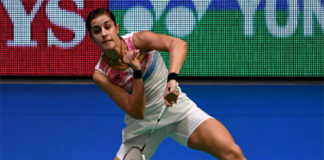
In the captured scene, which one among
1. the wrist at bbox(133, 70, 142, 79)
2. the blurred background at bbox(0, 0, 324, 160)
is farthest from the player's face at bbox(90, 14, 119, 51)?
the blurred background at bbox(0, 0, 324, 160)

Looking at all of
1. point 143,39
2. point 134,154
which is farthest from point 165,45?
point 134,154

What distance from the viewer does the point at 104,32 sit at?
300 cm

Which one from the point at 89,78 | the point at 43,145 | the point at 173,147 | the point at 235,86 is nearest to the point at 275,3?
the point at 235,86

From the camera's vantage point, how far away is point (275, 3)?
8461mm

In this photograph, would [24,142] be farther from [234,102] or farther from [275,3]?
[275,3]

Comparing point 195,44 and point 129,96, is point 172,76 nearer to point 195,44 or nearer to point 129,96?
point 129,96

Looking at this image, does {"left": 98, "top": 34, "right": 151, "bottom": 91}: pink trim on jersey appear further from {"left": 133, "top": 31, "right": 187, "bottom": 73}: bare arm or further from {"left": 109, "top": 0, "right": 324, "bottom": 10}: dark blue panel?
{"left": 109, "top": 0, "right": 324, "bottom": 10}: dark blue panel

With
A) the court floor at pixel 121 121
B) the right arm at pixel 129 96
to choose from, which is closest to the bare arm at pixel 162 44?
the right arm at pixel 129 96

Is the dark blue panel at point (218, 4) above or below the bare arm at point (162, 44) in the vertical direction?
below

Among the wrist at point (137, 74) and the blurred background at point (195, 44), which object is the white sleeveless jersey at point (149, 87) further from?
the blurred background at point (195, 44)

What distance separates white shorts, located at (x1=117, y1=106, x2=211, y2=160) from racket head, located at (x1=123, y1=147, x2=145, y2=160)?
0.58ft

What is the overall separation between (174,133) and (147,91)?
0.32m

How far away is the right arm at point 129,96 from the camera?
294 cm

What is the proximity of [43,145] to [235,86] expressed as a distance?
4.33 m
